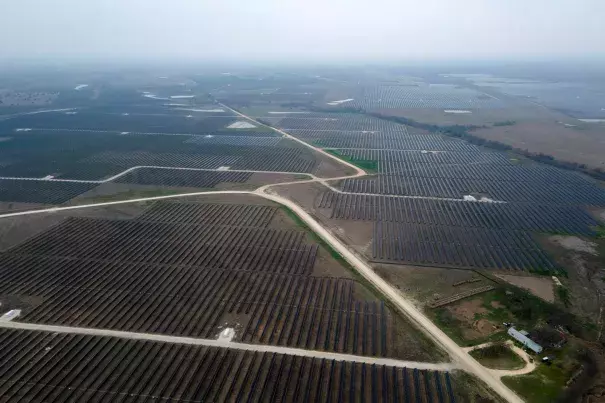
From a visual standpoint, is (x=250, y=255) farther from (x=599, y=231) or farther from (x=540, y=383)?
(x=599, y=231)

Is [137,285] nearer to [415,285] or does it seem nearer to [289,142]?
[415,285]

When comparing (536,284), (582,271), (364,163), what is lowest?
(536,284)

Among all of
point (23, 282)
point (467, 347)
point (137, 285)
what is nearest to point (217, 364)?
point (137, 285)

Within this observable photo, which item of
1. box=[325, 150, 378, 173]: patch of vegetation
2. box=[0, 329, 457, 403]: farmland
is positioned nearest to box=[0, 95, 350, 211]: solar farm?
box=[325, 150, 378, 173]: patch of vegetation

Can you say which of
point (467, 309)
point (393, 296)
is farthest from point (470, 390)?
point (393, 296)

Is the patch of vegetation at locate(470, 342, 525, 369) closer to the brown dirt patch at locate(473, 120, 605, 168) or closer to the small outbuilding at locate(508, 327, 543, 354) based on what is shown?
the small outbuilding at locate(508, 327, 543, 354)

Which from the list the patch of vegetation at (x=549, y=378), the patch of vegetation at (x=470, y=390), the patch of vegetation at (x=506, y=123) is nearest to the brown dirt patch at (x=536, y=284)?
the patch of vegetation at (x=549, y=378)

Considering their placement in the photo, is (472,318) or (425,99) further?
(425,99)

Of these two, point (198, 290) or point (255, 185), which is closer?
point (198, 290)
